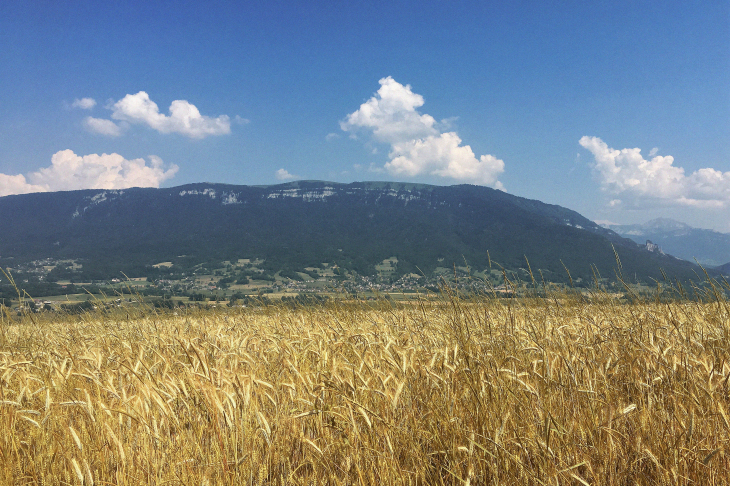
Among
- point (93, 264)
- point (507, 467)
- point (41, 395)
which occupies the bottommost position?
point (93, 264)

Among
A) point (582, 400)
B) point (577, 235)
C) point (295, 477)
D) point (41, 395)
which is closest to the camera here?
point (295, 477)

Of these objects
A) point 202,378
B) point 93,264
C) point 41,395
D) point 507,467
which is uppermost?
point 202,378

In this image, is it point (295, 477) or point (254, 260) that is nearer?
point (295, 477)

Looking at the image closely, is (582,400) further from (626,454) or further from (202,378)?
(202,378)

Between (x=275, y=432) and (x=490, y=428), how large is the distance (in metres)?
1.31

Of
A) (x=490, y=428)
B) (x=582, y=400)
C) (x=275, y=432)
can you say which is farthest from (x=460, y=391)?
(x=275, y=432)

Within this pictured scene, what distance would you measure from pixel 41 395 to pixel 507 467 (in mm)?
3988

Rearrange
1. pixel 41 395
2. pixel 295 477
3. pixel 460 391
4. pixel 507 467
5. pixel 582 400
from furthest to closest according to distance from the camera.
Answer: pixel 41 395 → pixel 460 391 → pixel 582 400 → pixel 295 477 → pixel 507 467

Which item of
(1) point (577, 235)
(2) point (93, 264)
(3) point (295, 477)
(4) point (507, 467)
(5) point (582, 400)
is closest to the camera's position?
(4) point (507, 467)

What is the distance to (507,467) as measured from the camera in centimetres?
183

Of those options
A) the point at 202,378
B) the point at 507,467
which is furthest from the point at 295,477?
the point at 507,467

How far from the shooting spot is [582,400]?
268 cm

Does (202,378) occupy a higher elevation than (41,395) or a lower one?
higher

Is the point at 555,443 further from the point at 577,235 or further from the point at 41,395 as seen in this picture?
the point at 577,235
